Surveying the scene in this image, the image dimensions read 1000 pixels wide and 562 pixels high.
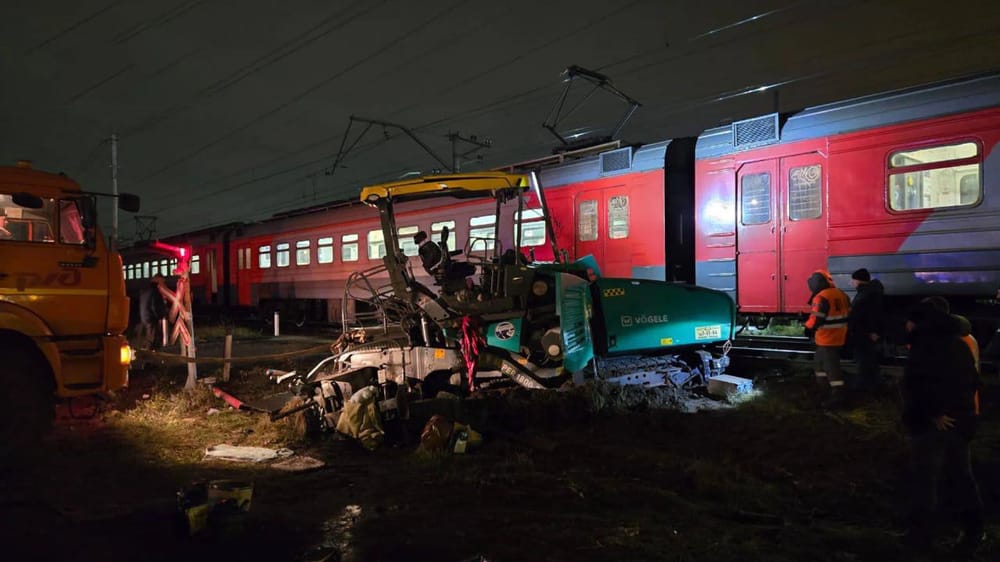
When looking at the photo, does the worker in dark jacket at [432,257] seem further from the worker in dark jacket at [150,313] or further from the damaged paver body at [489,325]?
the worker in dark jacket at [150,313]

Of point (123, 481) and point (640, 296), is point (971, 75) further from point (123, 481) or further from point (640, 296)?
point (123, 481)

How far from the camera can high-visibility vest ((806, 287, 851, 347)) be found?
732cm

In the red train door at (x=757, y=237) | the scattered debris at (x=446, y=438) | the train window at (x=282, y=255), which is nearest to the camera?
the scattered debris at (x=446, y=438)

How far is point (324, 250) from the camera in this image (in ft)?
58.0

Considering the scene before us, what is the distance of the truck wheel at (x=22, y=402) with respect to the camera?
5.44 m

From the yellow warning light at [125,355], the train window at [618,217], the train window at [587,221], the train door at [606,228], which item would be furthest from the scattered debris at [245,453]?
the train window at [587,221]

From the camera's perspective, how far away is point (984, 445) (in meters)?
5.46

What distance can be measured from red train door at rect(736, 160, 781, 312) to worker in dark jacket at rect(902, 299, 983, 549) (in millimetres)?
5604

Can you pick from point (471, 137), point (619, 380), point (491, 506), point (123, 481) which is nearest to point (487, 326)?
point (619, 380)

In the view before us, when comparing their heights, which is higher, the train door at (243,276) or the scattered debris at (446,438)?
the train door at (243,276)

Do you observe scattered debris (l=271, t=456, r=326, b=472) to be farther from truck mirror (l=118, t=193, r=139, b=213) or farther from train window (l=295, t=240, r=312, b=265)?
train window (l=295, t=240, r=312, b=265)

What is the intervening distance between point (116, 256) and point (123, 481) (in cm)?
217

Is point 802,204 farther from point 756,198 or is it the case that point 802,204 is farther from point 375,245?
point 375,245

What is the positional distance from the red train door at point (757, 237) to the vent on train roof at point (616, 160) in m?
1.96
